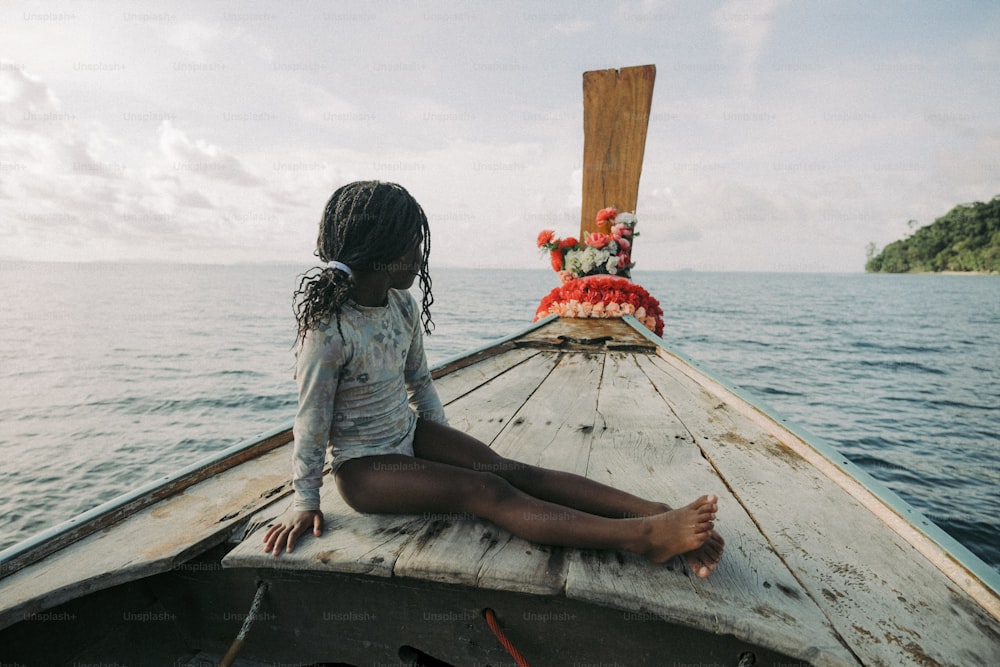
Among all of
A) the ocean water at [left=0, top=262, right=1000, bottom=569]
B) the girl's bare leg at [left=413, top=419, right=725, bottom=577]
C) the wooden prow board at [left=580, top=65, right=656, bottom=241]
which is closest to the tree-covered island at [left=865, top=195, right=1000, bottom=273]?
the ocean water at [left=0, top=262, right=1000, bottom=569]

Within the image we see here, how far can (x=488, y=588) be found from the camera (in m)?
1.13

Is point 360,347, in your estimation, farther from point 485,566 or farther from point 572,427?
point 572,427

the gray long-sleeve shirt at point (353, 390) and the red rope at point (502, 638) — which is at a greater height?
the gray long-sleeve shirt at point (353, 390)

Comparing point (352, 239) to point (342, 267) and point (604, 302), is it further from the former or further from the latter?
point (604, 302)

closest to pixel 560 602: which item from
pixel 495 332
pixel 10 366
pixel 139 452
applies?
pixel 139 452

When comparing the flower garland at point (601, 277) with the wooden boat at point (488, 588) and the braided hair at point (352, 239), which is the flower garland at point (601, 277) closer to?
the wooden boat at point (488, 588)

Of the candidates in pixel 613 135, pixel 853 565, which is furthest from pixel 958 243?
pixel 853 565

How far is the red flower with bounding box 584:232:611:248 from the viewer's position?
570 centimetres

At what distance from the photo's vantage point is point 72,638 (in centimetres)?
127

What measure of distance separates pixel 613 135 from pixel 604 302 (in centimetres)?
215

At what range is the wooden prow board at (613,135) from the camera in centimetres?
588

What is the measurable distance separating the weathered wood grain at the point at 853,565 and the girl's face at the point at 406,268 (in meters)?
1.18

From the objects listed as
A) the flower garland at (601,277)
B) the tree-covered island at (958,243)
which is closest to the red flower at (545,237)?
the flower garland at (601,277)

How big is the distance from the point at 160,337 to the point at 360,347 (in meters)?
16.6
